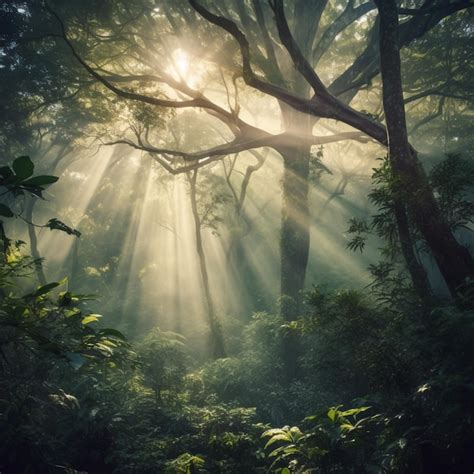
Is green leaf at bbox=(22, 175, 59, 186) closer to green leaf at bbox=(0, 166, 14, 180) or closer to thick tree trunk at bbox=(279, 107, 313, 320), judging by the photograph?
green leaf at bbox=(0, 166, 14, 180)

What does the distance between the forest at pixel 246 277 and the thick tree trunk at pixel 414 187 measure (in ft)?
0.10

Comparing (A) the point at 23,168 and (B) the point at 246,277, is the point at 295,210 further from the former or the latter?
(B) the point at 246,277

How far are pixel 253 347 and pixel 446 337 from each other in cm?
891

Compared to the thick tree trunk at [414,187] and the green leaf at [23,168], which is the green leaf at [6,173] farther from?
the thick tree trunk at [414,187]

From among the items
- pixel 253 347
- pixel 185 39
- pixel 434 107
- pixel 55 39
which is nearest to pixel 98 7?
pixel 55 39

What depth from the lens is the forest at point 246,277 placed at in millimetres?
3439

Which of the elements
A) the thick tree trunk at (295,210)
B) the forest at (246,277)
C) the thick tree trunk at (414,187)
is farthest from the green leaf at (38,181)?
the thick tree trunk at (295,210)

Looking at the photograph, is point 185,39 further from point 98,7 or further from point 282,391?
point 282,391

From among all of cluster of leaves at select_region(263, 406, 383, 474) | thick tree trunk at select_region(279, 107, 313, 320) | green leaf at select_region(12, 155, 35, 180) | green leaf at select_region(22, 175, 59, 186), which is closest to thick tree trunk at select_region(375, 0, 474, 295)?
cluster of leaves at select_region(263, 406, 383, 474)

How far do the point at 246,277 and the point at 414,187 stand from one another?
19.6 m

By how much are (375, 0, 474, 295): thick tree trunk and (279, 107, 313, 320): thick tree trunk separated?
6.54 meters

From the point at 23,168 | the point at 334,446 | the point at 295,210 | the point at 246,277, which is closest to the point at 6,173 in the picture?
the point at 23,168

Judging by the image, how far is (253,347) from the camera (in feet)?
40.3

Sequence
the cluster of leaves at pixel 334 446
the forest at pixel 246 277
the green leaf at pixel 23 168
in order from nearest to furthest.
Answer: the green leaf at pixel 23 168, the forest at pixel 246 277, the cluster of leaves at pixel 334 446
